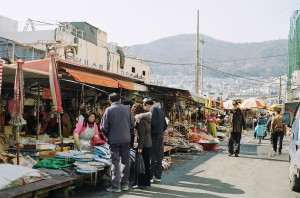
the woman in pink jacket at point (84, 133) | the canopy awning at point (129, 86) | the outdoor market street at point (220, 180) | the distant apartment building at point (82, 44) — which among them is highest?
the distant apartment building at point (82, 44)

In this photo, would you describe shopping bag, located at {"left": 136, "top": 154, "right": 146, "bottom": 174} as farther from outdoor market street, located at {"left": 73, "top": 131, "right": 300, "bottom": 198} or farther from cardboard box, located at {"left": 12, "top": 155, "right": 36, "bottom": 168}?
cardboard box, located at {"left": 12, "top": 155, "right": 36, "bottom": 168}

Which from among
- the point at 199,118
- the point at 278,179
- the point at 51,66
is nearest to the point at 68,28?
the point at 199,118

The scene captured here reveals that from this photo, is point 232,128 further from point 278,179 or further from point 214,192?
point 214,192

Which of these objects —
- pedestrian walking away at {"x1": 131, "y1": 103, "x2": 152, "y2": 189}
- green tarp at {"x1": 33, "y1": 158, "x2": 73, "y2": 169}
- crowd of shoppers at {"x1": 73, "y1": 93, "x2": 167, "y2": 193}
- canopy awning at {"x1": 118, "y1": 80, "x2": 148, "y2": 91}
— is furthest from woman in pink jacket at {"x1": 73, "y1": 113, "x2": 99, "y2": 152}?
canopy awning at {"x1": 118, "y1": 80, "x2": 148, "y2": 91}

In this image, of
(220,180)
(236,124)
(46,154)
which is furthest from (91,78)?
(236,124)

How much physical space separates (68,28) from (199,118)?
1278 cm

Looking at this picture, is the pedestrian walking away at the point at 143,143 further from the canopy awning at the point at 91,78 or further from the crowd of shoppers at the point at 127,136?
the canopy awning at the point at 91,78

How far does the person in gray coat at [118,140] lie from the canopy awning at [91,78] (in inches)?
103

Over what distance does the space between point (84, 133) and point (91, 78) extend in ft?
7.11

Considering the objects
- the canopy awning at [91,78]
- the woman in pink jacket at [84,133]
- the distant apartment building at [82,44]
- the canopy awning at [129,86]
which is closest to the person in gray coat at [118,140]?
the woman in pink jacket at [84,133]

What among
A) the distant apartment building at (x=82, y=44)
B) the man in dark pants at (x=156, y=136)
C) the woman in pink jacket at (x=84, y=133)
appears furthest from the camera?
the distant apartment building at (x=82, y=44)

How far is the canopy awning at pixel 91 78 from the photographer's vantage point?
9101mm

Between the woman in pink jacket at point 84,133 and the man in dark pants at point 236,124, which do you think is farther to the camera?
the man in dark pants at point 236,124

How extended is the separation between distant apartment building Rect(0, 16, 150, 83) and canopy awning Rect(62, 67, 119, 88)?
29.6 ft
